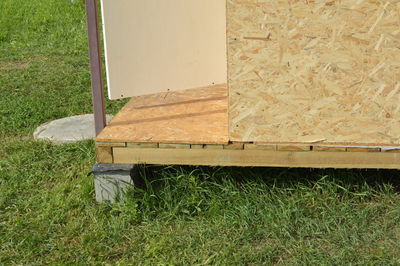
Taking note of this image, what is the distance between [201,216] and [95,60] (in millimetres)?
1209

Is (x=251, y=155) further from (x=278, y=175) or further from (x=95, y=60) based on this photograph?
(x=95, y=60)

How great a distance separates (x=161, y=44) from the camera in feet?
13.8

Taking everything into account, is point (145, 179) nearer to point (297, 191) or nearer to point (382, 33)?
Result: point (297, 191)

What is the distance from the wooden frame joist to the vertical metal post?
0.76 feet

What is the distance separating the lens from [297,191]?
4094 mm

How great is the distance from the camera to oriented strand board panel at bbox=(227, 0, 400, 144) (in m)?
3.50

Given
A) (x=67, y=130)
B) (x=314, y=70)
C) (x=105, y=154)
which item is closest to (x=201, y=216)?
(x=105, y=154)

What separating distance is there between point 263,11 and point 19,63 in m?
5.84

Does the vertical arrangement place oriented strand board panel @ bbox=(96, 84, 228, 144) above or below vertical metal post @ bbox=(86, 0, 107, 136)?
below

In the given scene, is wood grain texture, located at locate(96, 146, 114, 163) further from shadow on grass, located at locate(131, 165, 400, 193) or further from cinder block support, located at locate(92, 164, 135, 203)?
shadow on grass, located at locate(131, 165, 400, 193)

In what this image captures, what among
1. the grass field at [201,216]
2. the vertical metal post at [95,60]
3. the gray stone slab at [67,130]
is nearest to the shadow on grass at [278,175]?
the grass field at [201,216]

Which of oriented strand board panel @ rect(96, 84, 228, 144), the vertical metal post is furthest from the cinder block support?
the vertical metal post

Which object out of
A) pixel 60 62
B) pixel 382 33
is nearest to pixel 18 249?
pixel 382 33

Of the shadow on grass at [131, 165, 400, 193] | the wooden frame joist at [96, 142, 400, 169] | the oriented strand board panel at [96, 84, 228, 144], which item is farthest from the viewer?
the shadow on grass at [131, 165, 400, 193]
